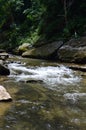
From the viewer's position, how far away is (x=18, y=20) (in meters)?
30.7

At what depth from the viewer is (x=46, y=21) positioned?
21.8 metres

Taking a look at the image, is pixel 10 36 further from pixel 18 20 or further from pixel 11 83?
pixel 11 83

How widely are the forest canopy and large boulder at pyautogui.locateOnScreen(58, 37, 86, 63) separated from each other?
1441 mm

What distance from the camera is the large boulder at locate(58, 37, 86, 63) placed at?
47.7 feet

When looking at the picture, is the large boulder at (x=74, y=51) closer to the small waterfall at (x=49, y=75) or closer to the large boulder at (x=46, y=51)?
the large boulder at (x=46, y=51)

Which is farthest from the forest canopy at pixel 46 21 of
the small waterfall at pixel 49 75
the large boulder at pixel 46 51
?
the small waterfall at pixel 49 75

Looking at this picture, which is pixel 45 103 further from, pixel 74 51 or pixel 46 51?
pixel 46 51

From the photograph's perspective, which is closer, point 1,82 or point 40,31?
point 1,82

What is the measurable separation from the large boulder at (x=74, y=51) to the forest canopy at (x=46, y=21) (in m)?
1.44

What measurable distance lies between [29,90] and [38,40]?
11.8 m

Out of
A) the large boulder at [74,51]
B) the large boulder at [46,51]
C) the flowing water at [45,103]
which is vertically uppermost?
the flowing water at [45,103]

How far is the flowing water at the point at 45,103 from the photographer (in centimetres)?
578

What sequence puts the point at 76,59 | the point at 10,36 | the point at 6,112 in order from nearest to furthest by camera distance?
the point at 6,112 → the point at 76,59 → the point at 10,36

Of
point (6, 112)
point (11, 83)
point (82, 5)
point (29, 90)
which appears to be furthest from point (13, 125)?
point (82, 5)
